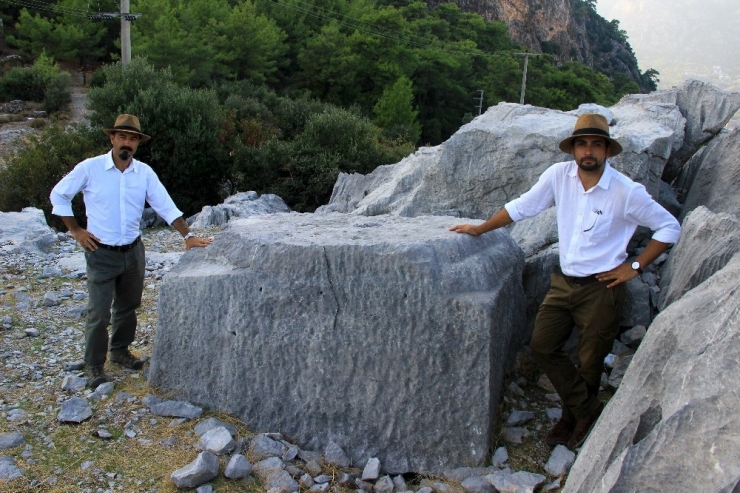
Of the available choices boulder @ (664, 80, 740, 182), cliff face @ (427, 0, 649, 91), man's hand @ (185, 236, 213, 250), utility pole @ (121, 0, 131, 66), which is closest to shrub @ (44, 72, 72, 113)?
utility pole @ (121, 0, 131, 66)

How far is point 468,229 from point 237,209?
835 cm

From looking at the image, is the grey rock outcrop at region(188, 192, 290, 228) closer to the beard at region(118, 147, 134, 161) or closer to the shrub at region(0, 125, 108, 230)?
the shrub at region(0, 125, 108, 230)

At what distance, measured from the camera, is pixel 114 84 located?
16.8 metres

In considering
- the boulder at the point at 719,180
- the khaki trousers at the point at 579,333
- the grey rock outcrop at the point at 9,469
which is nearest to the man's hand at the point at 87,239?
the grey rock outcrop at the point at 9,469

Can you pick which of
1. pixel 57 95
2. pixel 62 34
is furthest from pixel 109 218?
pixel 62 34

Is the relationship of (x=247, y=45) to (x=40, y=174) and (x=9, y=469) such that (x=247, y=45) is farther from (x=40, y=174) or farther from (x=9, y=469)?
(x=9, y=469)

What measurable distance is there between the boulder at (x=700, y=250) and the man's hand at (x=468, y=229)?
1483 mm

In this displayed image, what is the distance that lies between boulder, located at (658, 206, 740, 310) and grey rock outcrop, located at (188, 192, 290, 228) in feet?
22.9

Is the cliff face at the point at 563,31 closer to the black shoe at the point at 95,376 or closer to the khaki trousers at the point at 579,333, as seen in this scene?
the black shoe at the point at 95,376

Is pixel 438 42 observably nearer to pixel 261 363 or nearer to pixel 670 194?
pixel 670 194

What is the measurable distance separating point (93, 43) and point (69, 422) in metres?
35.3

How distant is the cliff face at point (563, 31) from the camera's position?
240ft

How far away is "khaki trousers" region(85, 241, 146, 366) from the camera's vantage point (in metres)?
4.98

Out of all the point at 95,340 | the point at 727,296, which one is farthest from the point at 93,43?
the point at 727,296
